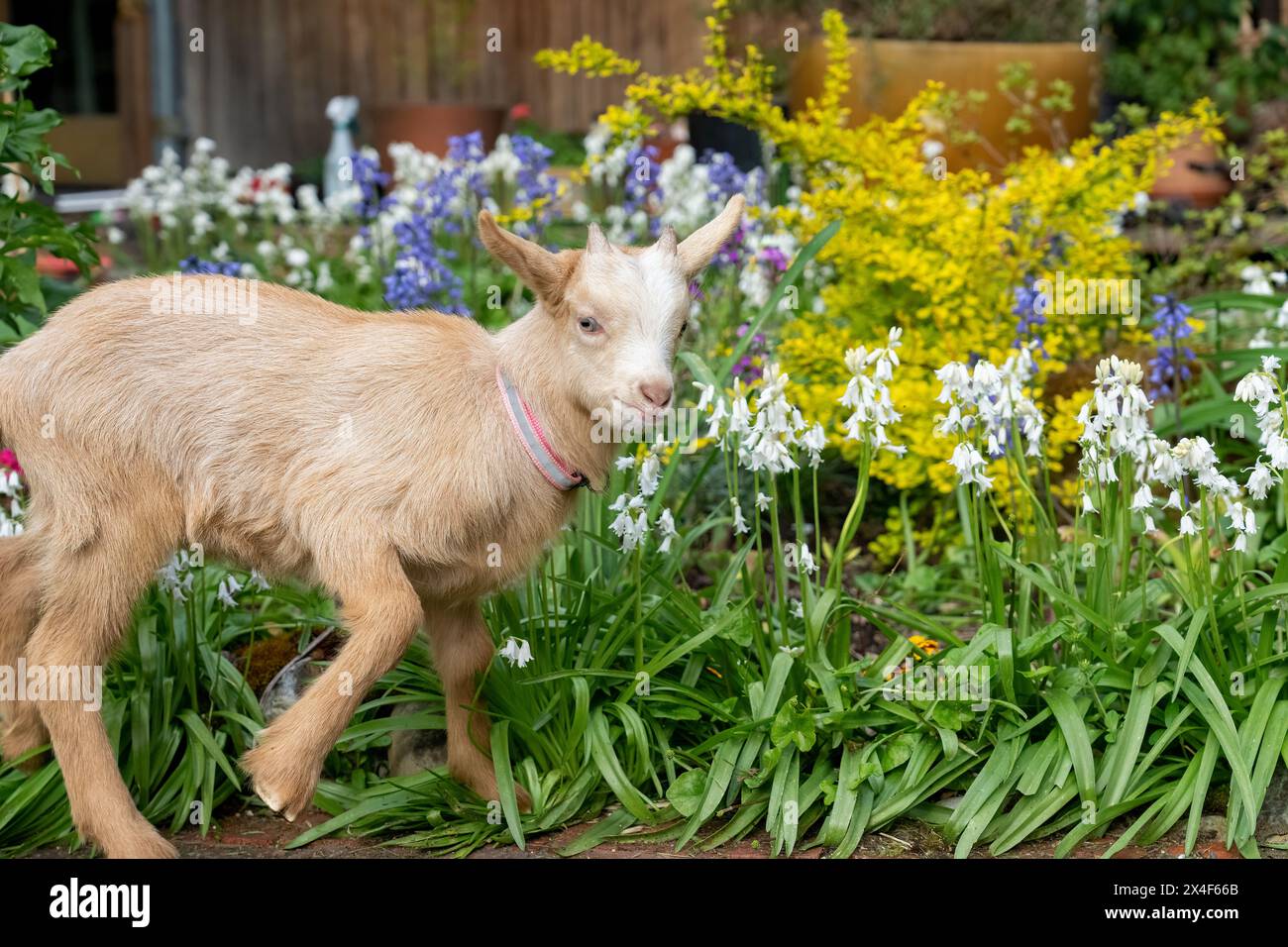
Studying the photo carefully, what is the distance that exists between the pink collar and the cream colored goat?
0.02 meters

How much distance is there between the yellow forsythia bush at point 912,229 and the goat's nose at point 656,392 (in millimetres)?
2116

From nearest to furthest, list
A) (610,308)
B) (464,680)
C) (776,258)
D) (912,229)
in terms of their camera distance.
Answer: (610,308) < (464,680) < (912,229) < (776,258)

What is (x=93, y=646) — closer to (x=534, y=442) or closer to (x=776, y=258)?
(x=534, y=442)

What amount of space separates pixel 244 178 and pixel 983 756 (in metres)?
6.24

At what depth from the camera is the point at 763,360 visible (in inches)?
204

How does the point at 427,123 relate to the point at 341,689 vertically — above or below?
above

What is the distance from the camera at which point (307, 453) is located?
3.45 meters

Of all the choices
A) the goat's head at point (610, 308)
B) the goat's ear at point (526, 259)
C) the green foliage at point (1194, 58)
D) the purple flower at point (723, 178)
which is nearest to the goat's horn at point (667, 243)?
the goat's head at point (610, 308)

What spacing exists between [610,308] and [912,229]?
2612 mm

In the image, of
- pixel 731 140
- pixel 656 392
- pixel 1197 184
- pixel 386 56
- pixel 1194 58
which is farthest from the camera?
pixel 386 56

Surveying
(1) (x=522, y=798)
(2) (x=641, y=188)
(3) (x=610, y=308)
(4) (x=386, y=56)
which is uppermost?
(4) (x=386, y=56)

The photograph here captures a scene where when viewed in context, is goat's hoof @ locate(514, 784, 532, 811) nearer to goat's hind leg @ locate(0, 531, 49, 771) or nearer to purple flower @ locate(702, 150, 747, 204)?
goat's hind leg @ locate(0, 531, 49, 771)

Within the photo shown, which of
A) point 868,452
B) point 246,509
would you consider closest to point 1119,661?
point 868,452

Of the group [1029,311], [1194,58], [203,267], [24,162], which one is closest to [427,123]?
[1194,58]
